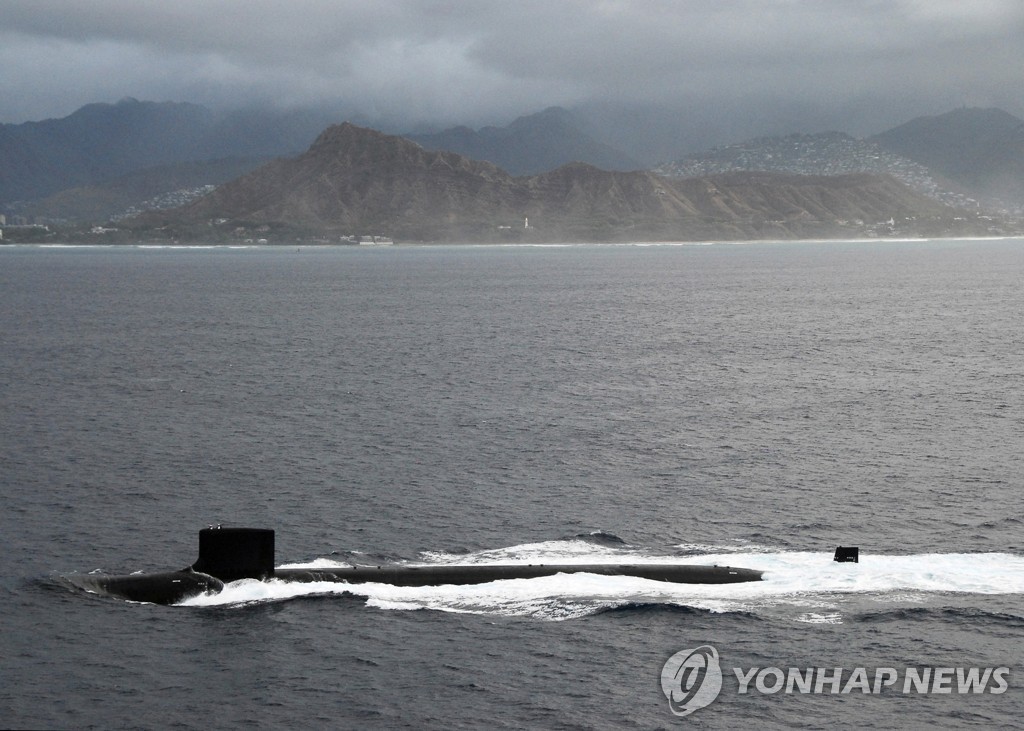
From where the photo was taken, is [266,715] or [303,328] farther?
[303,328]

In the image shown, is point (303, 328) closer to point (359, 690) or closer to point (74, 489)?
point (74, 489)

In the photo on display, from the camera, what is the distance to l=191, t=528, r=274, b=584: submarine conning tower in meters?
43.9

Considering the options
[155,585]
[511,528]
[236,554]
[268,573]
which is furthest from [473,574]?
[155,585]

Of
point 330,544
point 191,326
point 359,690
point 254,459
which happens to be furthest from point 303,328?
point 359,690

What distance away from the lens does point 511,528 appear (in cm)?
5266

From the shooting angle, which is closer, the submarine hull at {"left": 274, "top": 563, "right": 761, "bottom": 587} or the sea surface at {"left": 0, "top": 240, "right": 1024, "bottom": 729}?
the sea surface at {"left": 0, "top": 240, "right": 1024, "bottom": 729}

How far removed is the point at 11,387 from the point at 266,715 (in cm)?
6807

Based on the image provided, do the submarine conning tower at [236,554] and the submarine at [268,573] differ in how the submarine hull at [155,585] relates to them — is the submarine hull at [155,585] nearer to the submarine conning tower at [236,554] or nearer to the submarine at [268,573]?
the submarine at [268,573]

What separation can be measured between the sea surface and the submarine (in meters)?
0.62

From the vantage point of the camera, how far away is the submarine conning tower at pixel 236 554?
4391 cm

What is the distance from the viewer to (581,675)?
37.1 meters

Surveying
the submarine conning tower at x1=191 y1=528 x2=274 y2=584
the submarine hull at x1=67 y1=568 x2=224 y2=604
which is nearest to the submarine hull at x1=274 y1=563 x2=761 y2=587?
the submarine conning tower at x1=191 y1=528 x2=274 y2=584

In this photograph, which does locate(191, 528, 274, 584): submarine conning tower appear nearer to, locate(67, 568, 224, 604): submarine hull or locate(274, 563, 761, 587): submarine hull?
locate(67, 568, 224, 604): submarine hull

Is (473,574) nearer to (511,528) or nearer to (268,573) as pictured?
(511,528)
